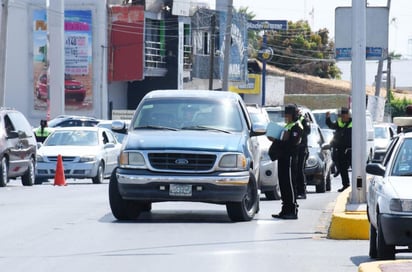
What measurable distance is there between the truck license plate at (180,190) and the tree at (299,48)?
92.9 meters

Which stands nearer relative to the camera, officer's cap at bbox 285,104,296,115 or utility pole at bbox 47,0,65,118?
officer's cap at bbox 285,104,296,115

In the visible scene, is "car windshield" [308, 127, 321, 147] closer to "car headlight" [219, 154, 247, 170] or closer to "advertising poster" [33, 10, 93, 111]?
"car headlight" [219, 154, 247, 170]

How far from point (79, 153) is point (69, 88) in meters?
34.6

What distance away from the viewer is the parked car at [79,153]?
3206cm

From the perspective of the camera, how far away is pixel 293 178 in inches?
720

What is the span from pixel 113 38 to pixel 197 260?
54425mm

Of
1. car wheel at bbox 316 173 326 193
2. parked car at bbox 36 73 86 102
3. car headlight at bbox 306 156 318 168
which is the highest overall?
parked car at bbox 36 73 86 102

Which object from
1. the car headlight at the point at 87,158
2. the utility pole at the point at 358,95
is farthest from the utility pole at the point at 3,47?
the utility pole at the point at 358,95

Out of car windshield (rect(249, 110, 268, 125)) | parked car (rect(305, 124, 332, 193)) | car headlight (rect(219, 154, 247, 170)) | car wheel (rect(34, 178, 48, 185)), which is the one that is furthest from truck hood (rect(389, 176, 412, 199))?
car wheel (rect(34, 178, 48, 185))

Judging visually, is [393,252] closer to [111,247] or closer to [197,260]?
[197,260]

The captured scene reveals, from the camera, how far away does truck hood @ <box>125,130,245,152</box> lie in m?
16.8

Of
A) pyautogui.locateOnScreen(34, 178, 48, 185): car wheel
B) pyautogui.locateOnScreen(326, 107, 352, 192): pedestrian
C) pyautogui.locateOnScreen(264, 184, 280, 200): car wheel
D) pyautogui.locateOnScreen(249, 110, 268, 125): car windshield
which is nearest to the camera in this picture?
pyautogui.locateOnScreen(264, 184, 280, 200): car wheel

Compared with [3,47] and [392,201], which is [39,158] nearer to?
[3,47]

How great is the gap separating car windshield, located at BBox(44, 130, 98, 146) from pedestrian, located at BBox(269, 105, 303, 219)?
1582 cm
